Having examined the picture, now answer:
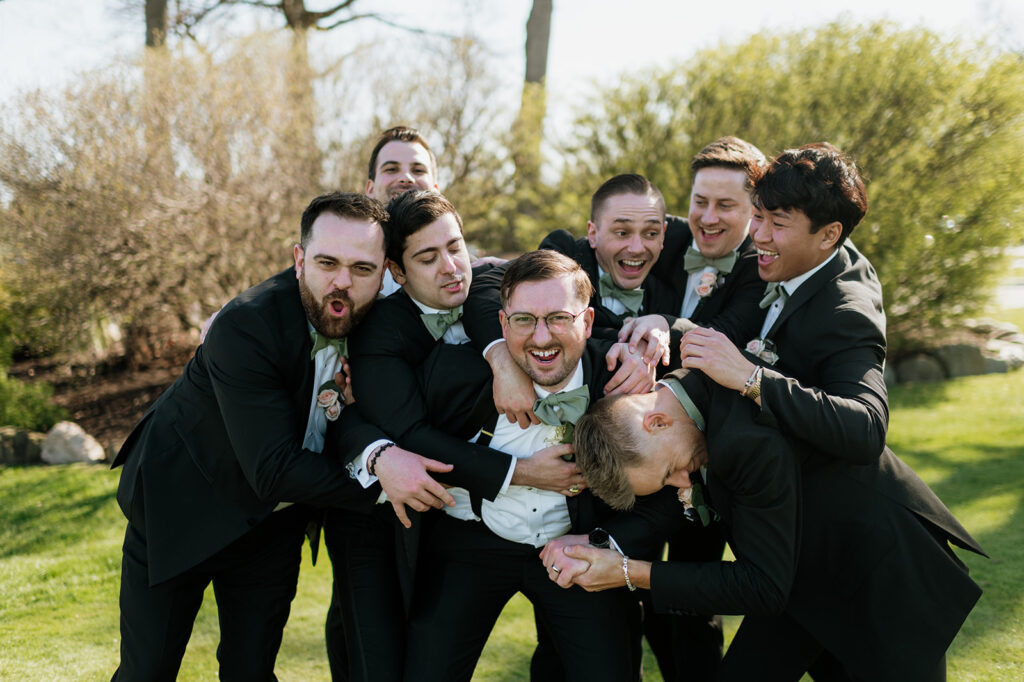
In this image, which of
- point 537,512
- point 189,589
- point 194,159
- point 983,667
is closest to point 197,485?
point 189,589

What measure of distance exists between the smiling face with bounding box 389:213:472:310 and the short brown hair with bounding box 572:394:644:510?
90cm

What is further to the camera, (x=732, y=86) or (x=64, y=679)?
(x=732, y=86)

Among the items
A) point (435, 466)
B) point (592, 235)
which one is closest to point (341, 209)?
point (435, 466)

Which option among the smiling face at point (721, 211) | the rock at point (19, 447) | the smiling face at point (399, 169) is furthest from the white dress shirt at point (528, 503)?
the rock at point (19, 447)

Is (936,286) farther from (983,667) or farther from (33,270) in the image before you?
(33,270)

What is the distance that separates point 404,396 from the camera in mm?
3148

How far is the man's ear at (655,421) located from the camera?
113 inches

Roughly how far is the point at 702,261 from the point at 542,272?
1213 millimetres

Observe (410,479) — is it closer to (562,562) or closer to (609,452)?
(562,562)

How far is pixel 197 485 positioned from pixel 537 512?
1.46m

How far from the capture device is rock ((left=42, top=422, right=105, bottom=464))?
8.80 meters

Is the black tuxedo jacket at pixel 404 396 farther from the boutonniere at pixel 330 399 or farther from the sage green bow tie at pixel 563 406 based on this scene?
the sage green bow tie at pixel 563 406

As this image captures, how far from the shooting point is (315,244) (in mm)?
3205

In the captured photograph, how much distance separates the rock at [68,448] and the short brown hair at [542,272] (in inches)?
296
